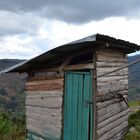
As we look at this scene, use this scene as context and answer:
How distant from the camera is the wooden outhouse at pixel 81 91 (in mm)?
9406

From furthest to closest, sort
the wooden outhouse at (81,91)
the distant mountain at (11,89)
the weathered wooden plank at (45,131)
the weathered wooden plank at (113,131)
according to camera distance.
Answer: the distant mountain at (11,89) → the weathered wooden plank at (45,131) → the weathered wooden plank at (113,131) → the wooden outhouse at (81,91)

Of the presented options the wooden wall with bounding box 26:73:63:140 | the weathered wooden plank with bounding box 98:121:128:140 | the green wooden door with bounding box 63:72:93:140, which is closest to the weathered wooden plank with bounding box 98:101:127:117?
the green wooden door with bounding box 63:72:93:140

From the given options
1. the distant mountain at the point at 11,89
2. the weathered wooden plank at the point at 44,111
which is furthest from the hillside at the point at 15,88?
the weathered wooden plank at the point at 44,111

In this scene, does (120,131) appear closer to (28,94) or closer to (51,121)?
(51,121)

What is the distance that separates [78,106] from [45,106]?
5.74 feet

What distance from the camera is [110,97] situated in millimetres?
10273

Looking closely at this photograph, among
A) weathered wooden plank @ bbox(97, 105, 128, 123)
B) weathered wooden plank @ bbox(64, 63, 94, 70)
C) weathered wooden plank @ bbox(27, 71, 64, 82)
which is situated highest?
weathered wooden plank @ bbox(64, 63, 94, 70)

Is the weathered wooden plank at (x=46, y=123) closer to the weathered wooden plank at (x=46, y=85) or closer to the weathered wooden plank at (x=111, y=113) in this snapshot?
the weathered wooden plank at (x=46, y=85)

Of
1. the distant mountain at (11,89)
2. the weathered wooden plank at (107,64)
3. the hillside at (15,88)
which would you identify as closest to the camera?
the weathered wooden plank at (107,64)

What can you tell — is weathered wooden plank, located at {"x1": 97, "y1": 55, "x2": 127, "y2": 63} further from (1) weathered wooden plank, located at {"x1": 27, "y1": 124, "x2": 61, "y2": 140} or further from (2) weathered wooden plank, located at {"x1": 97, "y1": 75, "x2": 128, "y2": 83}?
(1) weathered wooden plank, located at {"x1": 27, "y1": 124, "x2": 61, "y2": 140}

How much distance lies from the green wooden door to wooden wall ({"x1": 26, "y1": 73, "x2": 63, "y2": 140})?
0.93ft

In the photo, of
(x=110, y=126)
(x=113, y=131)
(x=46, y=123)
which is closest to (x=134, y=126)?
(x=113, y=131)

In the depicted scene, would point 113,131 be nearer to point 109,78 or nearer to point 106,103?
point 106,103

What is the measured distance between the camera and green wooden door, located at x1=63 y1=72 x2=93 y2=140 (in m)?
9.49
